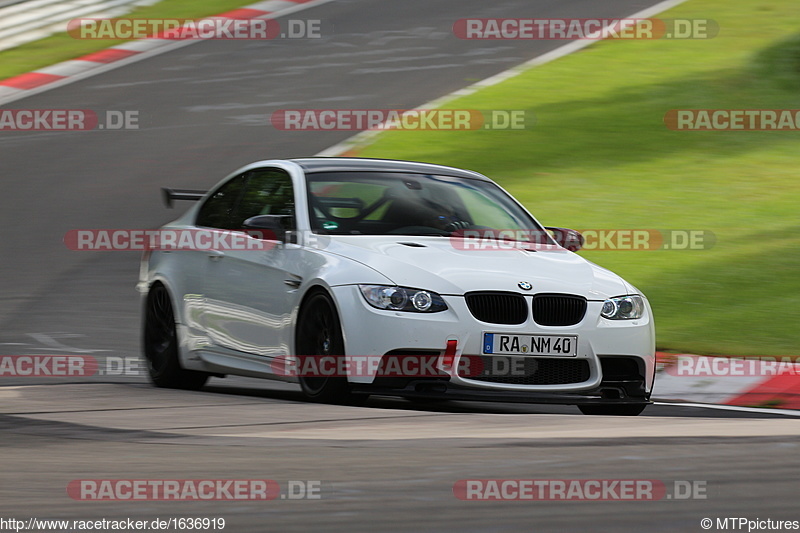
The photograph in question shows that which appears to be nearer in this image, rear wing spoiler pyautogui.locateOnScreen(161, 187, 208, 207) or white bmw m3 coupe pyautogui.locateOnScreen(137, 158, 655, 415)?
white bmw m3 coupe pyautogui.locateOnScreen(137, 158, 655, 415)

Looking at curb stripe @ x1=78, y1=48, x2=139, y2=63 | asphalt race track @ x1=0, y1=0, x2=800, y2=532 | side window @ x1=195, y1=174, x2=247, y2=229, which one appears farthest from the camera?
curb stripe @ x1=78, y1=48, x2=139, y2=63

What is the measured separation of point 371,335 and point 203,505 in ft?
9.47

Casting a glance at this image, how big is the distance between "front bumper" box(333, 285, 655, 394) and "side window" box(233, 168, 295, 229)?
1266 mm

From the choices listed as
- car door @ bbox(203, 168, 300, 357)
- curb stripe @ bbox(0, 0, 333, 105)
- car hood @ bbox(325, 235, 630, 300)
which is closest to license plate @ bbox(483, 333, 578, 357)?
car hood @ bbox(325, 235, 630, 300)

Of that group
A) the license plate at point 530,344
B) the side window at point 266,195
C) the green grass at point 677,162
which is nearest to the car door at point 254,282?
the side window at point 266,195

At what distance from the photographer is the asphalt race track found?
190 inches

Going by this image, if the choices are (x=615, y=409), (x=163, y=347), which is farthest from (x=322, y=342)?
(x=163, y=347)

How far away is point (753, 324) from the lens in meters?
10.7

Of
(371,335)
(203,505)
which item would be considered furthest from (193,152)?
(203,505)

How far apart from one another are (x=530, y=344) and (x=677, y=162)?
948cm

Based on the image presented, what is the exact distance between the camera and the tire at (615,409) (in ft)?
27.2

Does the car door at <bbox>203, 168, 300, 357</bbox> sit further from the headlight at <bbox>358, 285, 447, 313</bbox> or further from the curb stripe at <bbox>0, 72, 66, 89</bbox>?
the curb stripe at <bbox>0, 72, 66, 89</bbox>

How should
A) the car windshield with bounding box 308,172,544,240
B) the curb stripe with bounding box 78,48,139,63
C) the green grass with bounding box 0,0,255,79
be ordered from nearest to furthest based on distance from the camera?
the car windshield with bounding box 308,172,544,240, the green grass with bounding box 0,0,255,79, the curb stripe with bounding box 78,48,139,63

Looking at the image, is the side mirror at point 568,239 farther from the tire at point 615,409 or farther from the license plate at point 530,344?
the license plate at point 530,344
